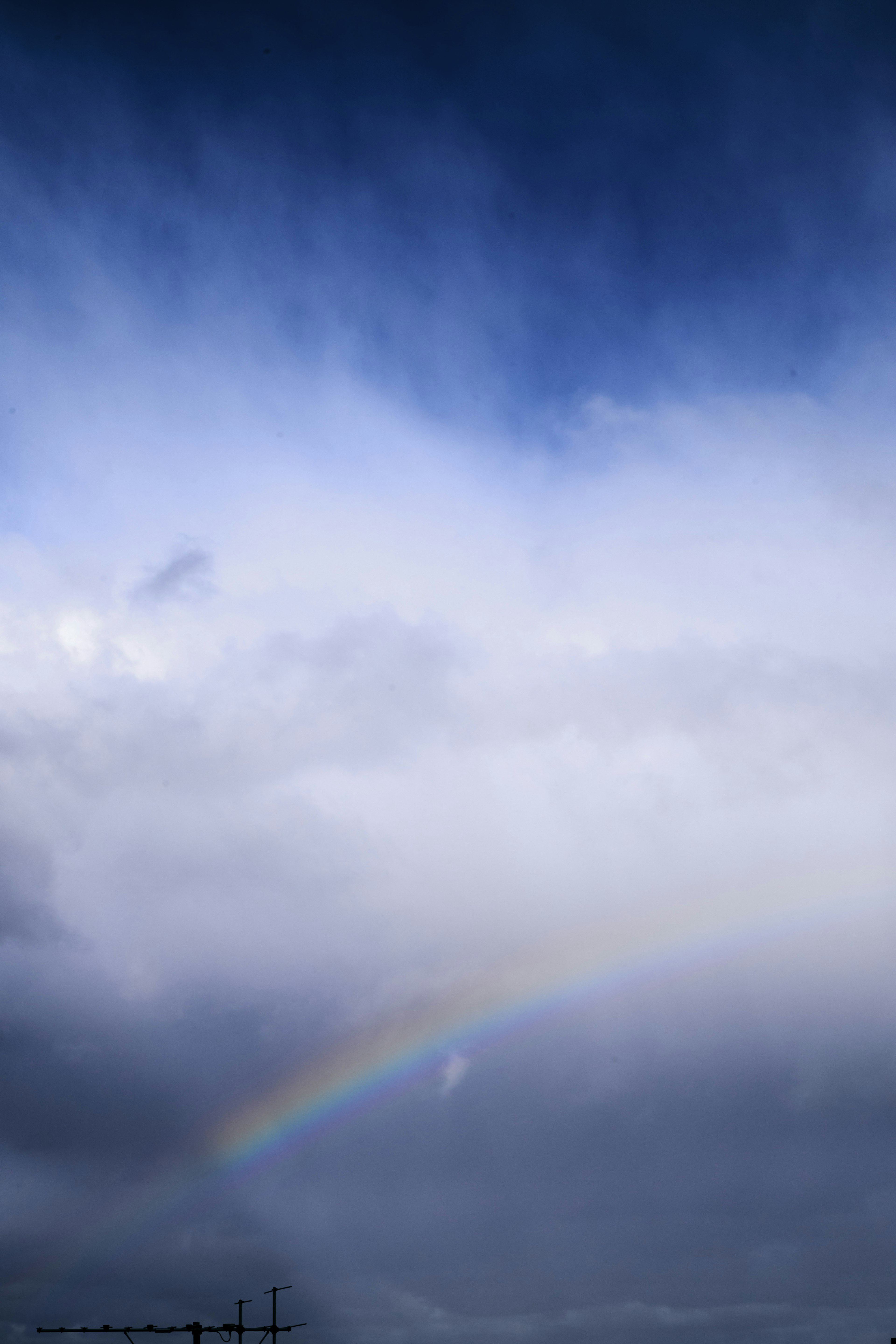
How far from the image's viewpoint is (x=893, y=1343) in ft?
283

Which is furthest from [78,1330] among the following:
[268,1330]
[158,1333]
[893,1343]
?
[893,1343]

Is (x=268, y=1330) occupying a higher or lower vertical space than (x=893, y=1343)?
higher

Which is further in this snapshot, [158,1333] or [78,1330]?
[158,1333]

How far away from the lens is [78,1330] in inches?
3501

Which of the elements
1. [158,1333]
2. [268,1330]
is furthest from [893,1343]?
[158,1333]

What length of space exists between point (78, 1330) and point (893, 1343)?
88.3 meters

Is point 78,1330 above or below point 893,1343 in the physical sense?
above

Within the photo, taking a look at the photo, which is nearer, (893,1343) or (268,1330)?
(893,1343)

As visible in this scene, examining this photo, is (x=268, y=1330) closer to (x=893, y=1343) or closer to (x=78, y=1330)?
(x=78, y=1330)

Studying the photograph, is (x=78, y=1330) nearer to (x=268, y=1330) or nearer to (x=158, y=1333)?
(x=158, y=1333)

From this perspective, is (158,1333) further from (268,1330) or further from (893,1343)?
(893,1343)

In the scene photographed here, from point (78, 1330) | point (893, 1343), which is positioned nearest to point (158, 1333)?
point (78, 1330)

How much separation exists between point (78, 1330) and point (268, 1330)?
21595mm

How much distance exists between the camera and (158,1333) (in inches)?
3784
